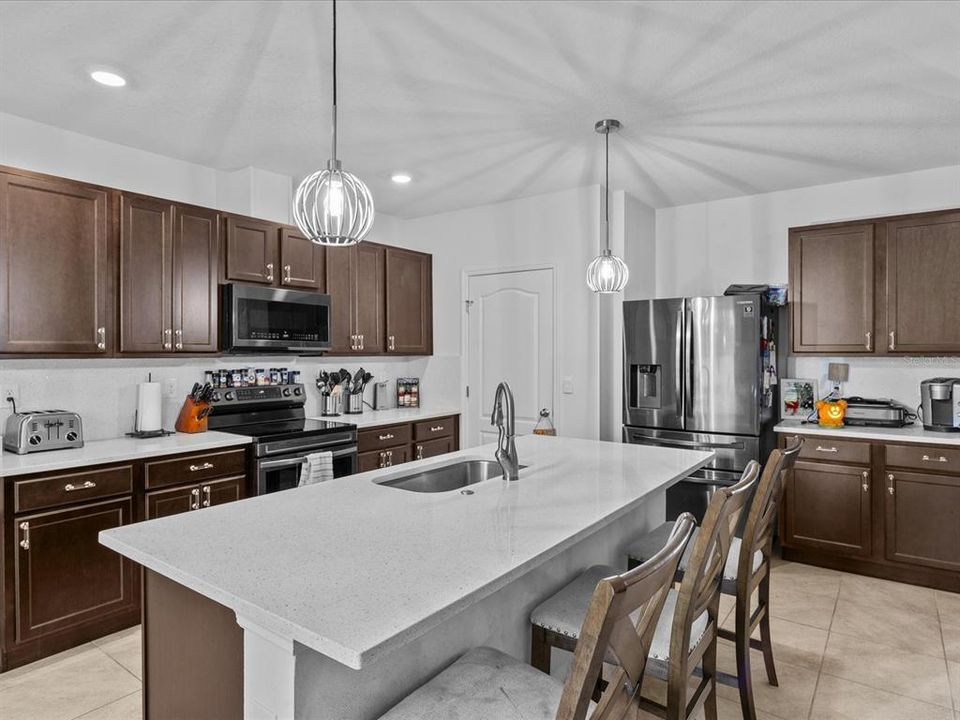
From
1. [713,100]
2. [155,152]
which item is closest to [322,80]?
[155,152]

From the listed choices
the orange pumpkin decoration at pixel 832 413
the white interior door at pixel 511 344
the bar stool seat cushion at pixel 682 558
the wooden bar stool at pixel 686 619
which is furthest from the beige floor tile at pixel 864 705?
the white interior door at pixel 511 344

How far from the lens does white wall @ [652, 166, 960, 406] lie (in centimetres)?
392

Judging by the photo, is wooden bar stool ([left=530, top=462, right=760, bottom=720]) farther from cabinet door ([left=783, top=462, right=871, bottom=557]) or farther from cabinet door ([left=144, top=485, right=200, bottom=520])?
cabinet door ([left=783, top=462, right=871, bottom=557])

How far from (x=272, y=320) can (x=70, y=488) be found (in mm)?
1493

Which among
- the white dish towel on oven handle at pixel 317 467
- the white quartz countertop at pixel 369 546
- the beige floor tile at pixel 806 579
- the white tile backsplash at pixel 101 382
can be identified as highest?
the white tile backsplash at pixel 101 382

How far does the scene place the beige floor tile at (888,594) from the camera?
3230 mm

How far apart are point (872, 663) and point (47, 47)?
4331 millimetres

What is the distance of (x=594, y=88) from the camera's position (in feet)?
8.99

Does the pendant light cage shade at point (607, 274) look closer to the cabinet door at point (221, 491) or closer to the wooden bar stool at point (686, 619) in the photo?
the wooden bar stool at point (686, 619)

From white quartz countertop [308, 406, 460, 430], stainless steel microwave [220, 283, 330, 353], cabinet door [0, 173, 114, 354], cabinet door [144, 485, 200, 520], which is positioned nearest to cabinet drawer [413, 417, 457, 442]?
white quartz countertop [308, 406, 460, 430]

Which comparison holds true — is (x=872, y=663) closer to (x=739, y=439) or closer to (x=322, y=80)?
(x=739, y=439)

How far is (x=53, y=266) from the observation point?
2873 mm

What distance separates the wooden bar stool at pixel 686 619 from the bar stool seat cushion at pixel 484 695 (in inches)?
5.9

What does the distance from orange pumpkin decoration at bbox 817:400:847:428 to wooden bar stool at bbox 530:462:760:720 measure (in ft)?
8.52
